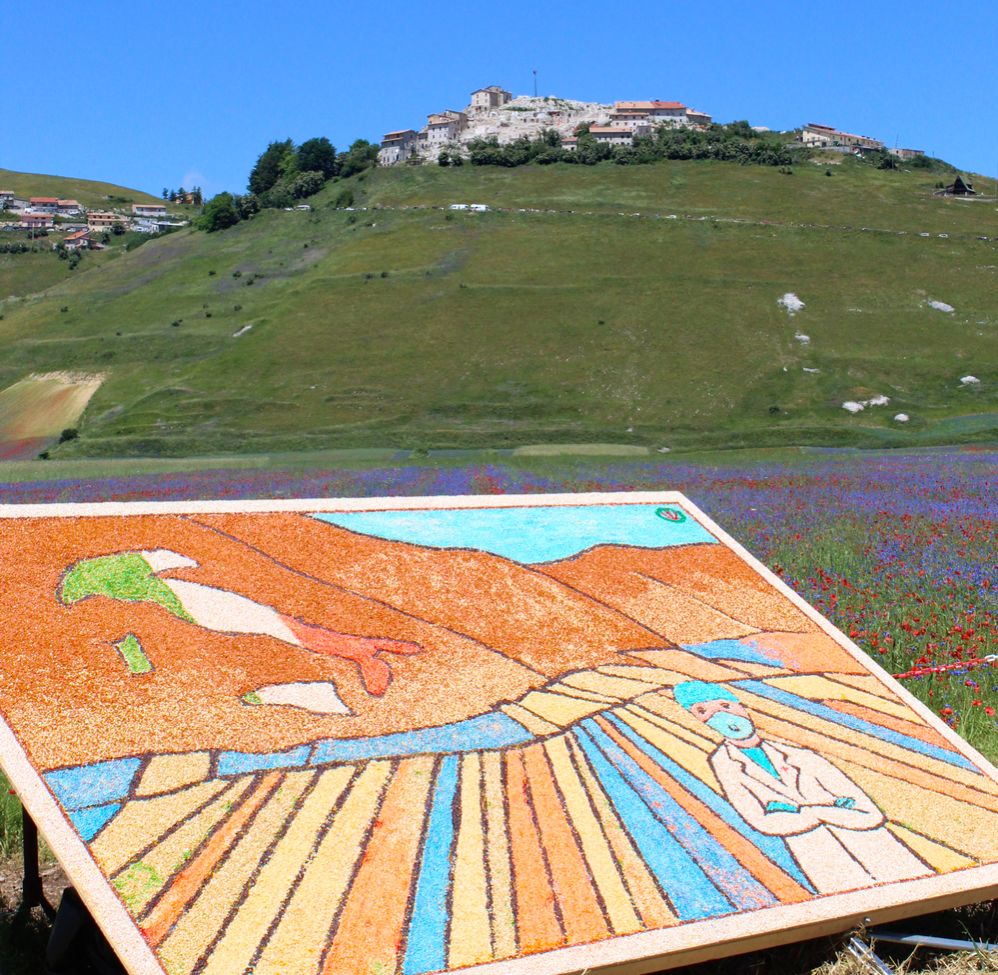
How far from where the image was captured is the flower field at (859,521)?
Answer: 45.6ft

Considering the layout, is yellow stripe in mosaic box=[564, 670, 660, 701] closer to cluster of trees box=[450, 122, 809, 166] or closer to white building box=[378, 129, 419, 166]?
cluster of trees box=[450, 122, 809, 166]

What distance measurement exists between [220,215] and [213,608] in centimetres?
12803

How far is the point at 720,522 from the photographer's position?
20875 millimetres

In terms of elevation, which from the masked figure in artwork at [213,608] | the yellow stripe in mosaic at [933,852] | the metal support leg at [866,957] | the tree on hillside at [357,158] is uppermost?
the tree on hillside at [357,158]

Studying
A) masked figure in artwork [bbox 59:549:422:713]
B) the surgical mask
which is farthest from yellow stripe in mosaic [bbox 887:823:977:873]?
masked figure in artwork [bbox 59:549:422:713]

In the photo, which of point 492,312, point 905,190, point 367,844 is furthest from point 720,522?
point 905,190

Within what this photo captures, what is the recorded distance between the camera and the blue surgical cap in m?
9.30

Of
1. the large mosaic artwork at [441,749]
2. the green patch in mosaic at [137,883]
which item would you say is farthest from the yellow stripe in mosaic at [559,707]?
the green patch in mosaic at [137,883]

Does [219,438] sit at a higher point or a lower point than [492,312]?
lower

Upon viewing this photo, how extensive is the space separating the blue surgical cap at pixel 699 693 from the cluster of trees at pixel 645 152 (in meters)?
133

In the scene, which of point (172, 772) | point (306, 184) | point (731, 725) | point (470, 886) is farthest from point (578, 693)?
point (306, 184)

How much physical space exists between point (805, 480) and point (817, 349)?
49.9m

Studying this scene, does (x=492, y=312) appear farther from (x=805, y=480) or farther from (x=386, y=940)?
(x=386, y=940)

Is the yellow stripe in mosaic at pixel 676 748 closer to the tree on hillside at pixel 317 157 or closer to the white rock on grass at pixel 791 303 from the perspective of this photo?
Answer: the white rock on grass at pixel 791 303
